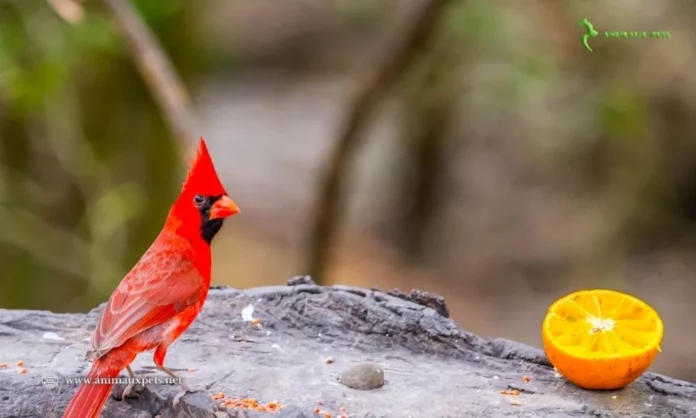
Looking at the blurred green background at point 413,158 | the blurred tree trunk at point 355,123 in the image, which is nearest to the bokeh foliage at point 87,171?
the blurred green background at point 413,158

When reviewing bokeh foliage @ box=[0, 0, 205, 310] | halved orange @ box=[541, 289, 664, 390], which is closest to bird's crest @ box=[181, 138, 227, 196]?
halved orange @ box=[541, 289, 664, 390]

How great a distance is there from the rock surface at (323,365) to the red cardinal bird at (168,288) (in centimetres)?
12

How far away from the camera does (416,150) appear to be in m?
6.77

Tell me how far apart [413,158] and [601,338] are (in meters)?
4.75

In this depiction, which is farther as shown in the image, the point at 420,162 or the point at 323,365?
the point at 420,162

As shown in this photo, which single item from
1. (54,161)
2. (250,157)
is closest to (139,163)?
(54,161)

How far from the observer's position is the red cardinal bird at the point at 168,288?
6.37 feet

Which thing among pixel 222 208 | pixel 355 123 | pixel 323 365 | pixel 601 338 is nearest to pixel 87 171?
pixel 355 123

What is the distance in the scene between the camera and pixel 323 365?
7.61 ft

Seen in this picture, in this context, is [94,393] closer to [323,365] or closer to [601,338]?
[323,365]

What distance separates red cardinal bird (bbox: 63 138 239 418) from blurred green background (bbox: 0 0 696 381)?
1844mm

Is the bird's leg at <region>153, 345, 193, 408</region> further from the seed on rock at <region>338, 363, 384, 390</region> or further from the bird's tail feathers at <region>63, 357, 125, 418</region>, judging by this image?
the seed on rock at <region>338, 363, 384, 390</region>

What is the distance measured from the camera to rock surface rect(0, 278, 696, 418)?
2.07 meters

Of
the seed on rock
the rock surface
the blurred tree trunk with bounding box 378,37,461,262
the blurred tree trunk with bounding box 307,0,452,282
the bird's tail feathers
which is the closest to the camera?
the bird's tail feathers
